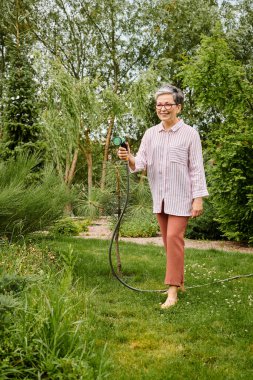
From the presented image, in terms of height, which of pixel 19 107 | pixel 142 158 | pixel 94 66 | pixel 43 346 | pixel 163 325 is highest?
pixel 94 66

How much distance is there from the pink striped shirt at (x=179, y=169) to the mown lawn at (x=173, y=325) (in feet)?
2.70

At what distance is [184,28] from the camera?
65.9 feet

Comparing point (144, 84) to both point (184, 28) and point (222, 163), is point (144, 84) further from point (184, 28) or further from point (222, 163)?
point (222, 163)

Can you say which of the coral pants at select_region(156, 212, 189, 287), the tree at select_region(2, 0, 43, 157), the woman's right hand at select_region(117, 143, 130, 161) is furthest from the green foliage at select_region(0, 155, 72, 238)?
the tree at select_region(2, 0, 43, 157)

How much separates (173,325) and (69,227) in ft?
18.3

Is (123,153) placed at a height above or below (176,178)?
above

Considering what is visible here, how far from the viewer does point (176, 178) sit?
14.0ft

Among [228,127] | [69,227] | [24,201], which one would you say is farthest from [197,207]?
[69,227]

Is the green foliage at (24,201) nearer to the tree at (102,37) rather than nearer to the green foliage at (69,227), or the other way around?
the green foliage at (69,227)

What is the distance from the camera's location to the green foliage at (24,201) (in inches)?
194

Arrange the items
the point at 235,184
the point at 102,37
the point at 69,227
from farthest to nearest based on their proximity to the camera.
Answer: the point at 102,37 < the point at 69,227 < the point at 235,184

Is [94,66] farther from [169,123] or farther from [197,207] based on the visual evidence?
[197,207]

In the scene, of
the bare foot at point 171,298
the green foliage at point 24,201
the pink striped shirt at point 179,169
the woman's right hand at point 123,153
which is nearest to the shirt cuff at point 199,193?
the pink striped shirt at point 179,169

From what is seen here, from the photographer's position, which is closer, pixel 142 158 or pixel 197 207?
pixel 197 207
